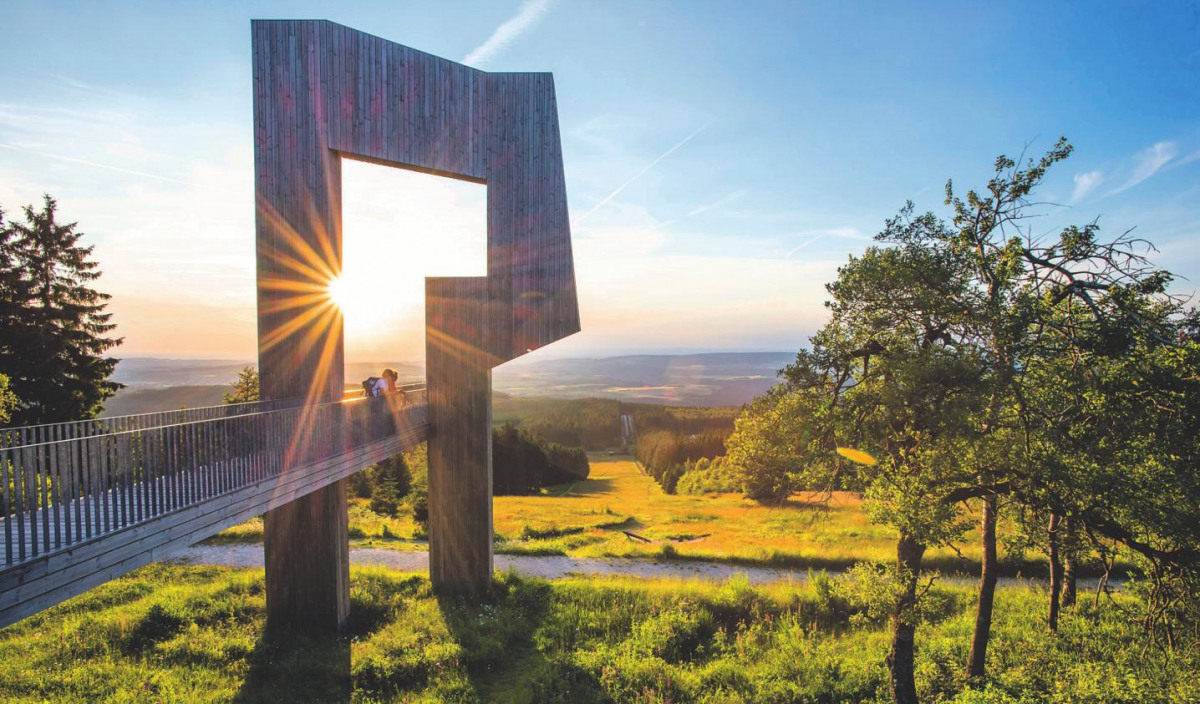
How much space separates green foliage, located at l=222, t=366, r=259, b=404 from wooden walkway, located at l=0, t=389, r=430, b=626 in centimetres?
3034

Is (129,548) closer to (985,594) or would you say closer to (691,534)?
(985,594)

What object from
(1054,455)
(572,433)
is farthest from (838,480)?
(572,433)

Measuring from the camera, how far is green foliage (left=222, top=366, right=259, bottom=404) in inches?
1396

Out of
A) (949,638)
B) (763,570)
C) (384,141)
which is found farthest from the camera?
(763,570)

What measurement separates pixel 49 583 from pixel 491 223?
9802 mm

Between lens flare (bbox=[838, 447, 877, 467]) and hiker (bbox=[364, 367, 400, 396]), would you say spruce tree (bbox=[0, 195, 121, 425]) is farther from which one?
lens flare (bbox=[838, 447, 877, 467])

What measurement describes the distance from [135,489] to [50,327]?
2602cm

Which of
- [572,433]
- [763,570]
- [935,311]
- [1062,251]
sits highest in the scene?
[1062,251]

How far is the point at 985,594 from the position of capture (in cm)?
905

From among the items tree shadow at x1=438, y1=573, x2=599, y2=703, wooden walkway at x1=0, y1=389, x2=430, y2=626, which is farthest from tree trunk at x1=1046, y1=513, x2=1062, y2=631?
wooden walkway at x1=0, y1=389, x2=430, y2=626

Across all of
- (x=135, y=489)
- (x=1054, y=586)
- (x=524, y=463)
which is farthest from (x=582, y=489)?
(x=135, y=489)

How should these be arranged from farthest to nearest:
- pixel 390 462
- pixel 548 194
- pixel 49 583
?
pixel 390 462 → pixel 548 194 → pixel 49 583

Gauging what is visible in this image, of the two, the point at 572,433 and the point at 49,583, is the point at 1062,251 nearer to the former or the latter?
the point at 49,583

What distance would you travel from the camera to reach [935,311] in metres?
7.95
